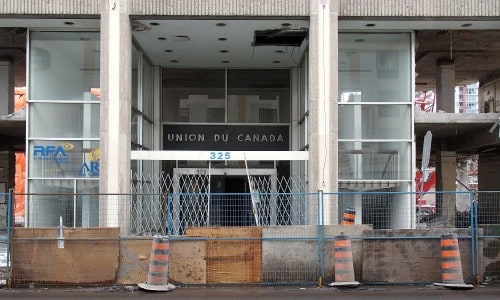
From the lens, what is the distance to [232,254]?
38.0 ft

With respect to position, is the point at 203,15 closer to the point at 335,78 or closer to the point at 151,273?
the point at 335,78

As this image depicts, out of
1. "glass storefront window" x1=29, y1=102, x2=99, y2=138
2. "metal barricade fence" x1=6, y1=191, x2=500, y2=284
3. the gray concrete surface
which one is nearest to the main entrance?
"metal barricade fence" x1=6, y1=191, x2=500, y2=284

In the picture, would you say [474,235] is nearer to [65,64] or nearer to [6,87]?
[65,64]

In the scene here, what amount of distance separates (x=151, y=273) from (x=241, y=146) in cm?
1024

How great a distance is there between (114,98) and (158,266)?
17.6 ft

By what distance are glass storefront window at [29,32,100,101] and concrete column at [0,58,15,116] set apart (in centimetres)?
314

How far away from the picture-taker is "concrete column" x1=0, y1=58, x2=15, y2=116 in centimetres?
1862

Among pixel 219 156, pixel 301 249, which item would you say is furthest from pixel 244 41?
pixel 301 249

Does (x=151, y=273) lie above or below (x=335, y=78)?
below

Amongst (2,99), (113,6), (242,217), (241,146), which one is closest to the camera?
(242,217)

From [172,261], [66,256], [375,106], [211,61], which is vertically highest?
[211,61]

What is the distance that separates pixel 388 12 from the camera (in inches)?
590

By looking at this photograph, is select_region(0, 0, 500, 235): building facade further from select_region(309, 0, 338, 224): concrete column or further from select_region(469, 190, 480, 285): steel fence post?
select_region(469, 190, 480, 285): steel fence post

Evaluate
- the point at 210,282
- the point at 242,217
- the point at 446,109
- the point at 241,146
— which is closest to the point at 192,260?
the point at 210,282
